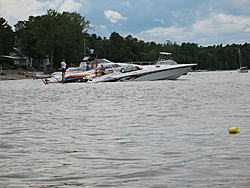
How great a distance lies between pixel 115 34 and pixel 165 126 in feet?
523

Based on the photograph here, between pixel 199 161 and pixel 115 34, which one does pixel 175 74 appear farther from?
pixel 115 34

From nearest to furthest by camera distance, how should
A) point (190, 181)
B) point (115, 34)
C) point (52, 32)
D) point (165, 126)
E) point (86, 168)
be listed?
point (190, 181) → point (86, 168) → point (165, 126) → point (52, 32) → point (115, 34)

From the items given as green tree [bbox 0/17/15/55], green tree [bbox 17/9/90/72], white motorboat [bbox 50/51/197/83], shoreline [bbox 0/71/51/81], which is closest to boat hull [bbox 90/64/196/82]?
white motorboat [bbox 50/51/197/83]

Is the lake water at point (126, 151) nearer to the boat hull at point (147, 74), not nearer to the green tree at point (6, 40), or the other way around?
the boat hull at point (147, 74)

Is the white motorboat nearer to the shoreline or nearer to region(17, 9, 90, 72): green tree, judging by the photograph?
the shoreline

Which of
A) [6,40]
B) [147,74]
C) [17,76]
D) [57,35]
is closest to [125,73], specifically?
[147,74]

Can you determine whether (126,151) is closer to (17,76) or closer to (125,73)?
(125,73)

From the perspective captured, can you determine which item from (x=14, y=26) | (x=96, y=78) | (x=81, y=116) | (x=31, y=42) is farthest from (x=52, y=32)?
(x=81, y=116)

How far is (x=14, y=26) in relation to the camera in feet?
393

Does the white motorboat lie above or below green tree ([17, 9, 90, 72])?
below

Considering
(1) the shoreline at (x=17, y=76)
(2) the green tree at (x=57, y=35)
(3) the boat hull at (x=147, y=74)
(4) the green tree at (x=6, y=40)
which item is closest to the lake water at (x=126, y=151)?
(3) the boat hull at (x=147, y=74)

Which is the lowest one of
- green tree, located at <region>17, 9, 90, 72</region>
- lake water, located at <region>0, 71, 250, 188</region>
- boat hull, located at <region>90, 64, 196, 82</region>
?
lake water, located at <region>0, 71, 250, 188</region>

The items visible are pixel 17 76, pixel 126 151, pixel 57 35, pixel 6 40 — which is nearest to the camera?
pixel 126 151

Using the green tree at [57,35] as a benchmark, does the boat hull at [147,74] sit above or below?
below
